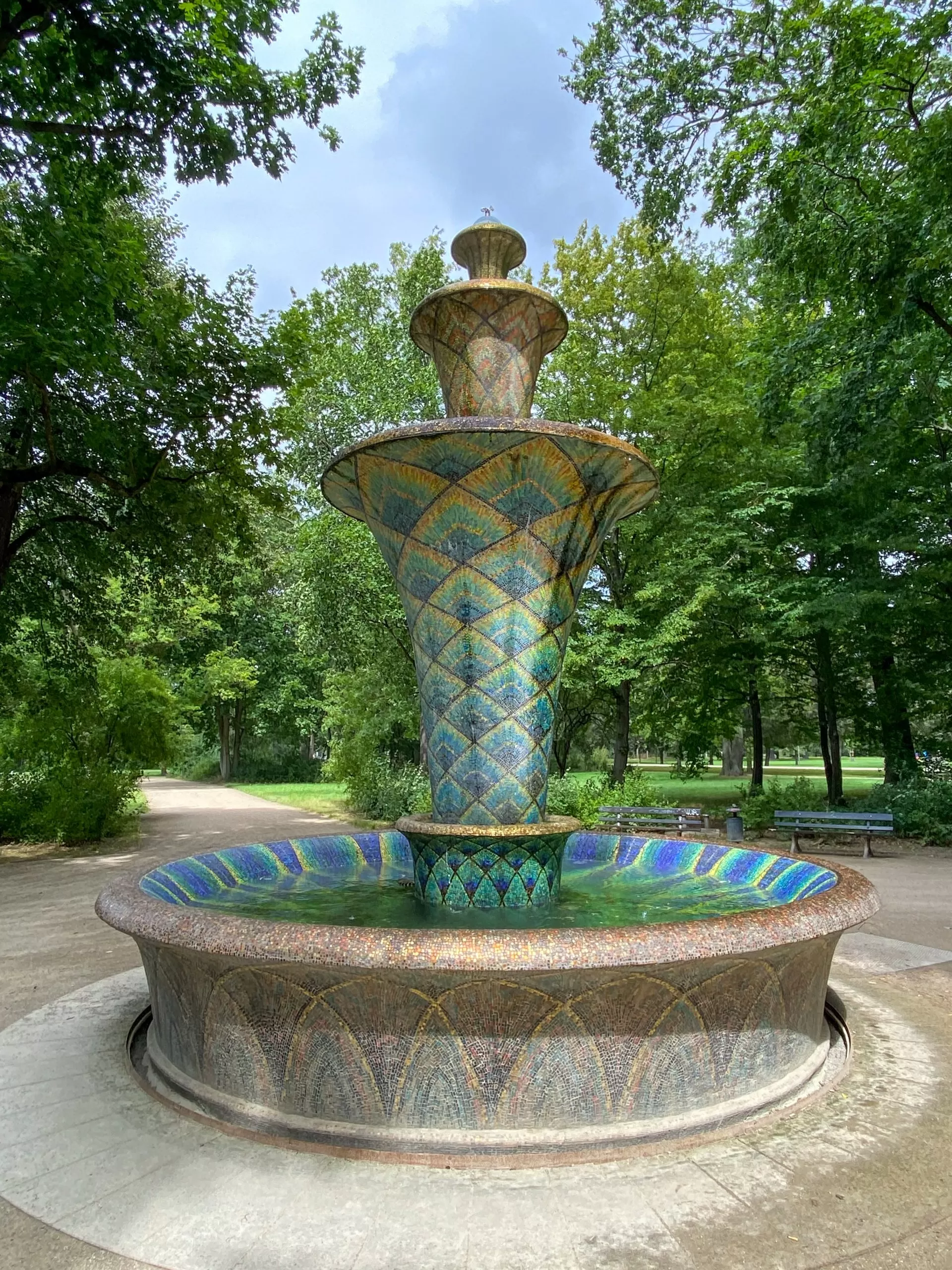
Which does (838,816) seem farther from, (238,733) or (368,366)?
(238,733)

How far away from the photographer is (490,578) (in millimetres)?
4613

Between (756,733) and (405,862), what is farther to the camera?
(756,733)

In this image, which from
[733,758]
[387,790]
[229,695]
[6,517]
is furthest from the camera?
[733,758]

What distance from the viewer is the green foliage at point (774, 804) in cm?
1412

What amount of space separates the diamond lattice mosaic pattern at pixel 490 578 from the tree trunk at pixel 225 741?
33.4 metres

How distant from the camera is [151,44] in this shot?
8781 millimetres

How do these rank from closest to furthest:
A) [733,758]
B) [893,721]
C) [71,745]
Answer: [71,745] < [893,721] < [733,758]

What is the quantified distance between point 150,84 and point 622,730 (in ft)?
44.5

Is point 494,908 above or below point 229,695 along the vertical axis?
below

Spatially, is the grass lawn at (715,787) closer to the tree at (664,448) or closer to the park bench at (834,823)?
the tree at (664,448)

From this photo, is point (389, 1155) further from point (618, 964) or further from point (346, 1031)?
point (618, 964)

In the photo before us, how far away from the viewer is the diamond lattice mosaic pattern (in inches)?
175

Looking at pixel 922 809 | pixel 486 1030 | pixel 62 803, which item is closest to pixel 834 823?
pixel 922 809

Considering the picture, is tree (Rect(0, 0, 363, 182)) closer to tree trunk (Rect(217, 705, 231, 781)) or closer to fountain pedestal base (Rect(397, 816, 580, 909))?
fountain pedestal base (Rect(397, 816, 580, 909))
